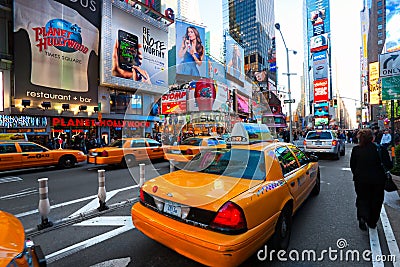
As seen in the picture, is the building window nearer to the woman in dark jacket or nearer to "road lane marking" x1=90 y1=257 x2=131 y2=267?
"road lane marking" x1=90 y1=257 x2=131 y2=267

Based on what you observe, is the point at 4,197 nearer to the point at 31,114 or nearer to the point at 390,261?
the point at 390,261

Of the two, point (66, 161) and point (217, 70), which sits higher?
point (217, 70)

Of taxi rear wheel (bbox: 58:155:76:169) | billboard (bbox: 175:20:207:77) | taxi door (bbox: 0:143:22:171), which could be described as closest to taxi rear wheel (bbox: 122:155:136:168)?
taxi rear wheel (bbox: 58:155:76:169)

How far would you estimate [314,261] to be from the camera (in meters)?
3.09

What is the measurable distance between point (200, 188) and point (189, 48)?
4291 cm

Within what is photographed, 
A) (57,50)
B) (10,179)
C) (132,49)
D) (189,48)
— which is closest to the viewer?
(10,179)

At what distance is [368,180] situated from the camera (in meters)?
3.85

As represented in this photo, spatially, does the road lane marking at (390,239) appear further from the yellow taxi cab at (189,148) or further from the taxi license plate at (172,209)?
the yellow taxi cab at (189,148)

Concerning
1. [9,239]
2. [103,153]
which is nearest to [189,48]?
[103,153]

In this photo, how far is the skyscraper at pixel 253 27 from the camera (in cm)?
7408

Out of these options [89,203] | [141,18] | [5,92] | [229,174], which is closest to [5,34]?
[5,92]

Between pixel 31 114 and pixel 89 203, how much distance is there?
694 inches

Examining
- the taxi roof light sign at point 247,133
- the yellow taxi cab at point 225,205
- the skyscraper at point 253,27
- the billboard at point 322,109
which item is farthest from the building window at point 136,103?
the billboard at point 322,109

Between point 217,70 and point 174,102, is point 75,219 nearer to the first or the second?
point 174,102
